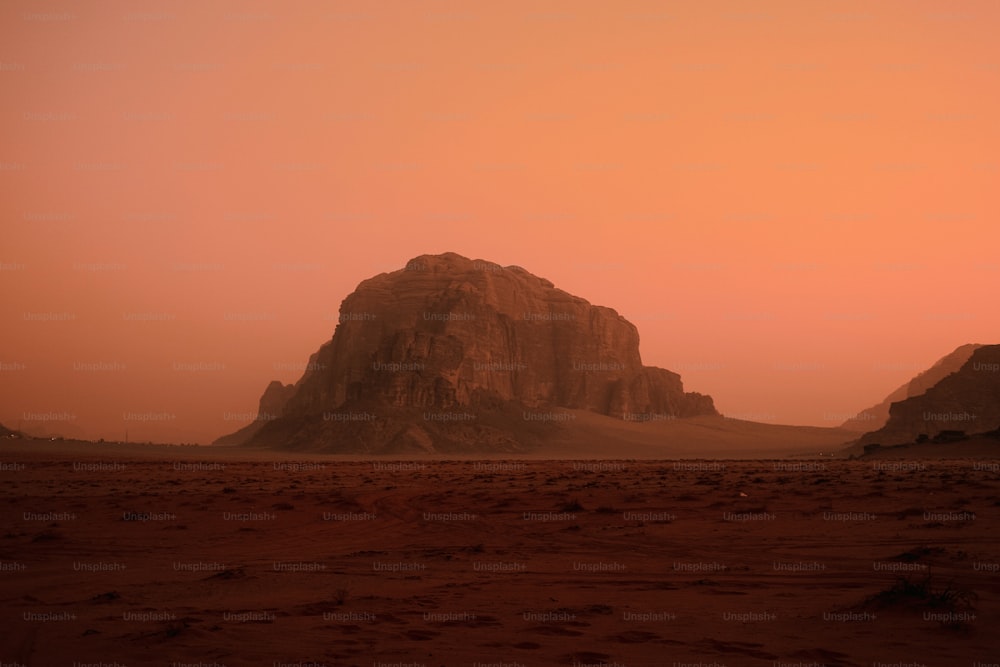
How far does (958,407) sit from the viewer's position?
97062 mm

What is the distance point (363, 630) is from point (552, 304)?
18721cm

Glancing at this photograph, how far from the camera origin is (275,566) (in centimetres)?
1467

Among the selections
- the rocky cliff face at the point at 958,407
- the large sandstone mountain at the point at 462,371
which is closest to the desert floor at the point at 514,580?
the rocky cliff face at the point at 958,407

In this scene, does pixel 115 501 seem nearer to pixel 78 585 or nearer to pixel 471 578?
pixel 78 585

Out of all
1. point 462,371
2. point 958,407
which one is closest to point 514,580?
point 958,407

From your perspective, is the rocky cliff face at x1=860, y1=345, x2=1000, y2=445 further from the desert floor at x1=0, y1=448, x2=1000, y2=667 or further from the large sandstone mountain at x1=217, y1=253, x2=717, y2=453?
the desert floor at x1=0, y1=448, x2=1000, y2=667

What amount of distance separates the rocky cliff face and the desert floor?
81.7m

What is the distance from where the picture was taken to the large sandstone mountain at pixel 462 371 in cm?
12788

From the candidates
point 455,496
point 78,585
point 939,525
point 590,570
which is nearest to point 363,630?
point 590,570

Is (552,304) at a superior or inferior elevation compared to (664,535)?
superior

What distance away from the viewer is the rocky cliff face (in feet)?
309

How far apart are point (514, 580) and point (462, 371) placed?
443 feet

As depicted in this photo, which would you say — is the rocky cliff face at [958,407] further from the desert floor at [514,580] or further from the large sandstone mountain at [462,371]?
the desert floor at [514,580]

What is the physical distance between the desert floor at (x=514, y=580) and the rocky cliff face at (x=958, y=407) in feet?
268
